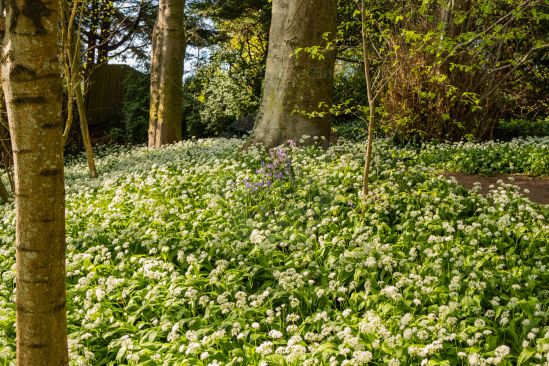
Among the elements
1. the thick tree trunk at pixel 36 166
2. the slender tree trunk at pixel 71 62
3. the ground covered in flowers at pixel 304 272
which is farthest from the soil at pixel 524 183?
the thick tree trunk at pixel 36 166

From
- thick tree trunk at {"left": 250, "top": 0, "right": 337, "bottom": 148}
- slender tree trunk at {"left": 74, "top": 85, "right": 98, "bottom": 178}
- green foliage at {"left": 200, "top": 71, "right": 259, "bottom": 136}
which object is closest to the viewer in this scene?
thick tree trunk at {"left": 250, "top": 0, "right": 337, "bottom": 148}

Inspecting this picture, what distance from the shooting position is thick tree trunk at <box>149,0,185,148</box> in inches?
521

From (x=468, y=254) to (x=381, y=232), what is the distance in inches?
36.9

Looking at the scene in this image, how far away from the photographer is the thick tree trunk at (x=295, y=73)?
8.30m

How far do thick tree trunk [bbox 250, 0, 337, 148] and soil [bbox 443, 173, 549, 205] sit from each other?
2494 millimetres

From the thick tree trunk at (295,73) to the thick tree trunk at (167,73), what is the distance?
5.37m

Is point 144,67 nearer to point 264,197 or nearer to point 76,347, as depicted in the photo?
point 264,197

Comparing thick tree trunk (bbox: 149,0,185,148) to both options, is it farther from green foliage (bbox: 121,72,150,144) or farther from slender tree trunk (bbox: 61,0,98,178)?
green foliage (bbox: 121,72,150,144)

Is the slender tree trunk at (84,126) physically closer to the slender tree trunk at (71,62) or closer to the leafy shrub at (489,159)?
the slender tree trunk at (71,62)

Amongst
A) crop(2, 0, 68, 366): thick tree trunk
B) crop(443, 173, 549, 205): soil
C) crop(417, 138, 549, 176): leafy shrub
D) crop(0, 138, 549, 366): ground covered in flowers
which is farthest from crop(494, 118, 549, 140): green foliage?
crop(2, 0, 68, 366): thick tree trunk

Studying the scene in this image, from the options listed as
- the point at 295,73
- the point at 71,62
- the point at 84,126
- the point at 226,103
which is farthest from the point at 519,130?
the point at 71,62

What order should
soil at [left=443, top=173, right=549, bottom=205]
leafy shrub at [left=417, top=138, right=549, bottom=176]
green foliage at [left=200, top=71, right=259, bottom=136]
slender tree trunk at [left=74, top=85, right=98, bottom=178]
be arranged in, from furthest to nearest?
1. green foliage at [left=200, top=71, right=259, bottom=136]
2. slender tree trunk at [left=74, top=85, right=98, bottom=178]
3. leafy shrub at [left=417, top=138, right=549, bottom=176]
4. soil at [left=443, top=173, right=549, bottom=205]

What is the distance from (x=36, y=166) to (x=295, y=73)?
6.32 m

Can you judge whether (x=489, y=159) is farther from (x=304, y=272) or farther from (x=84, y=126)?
(x=84, y=126)
